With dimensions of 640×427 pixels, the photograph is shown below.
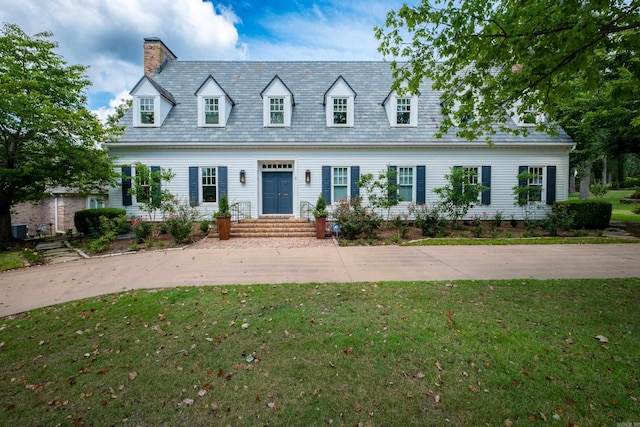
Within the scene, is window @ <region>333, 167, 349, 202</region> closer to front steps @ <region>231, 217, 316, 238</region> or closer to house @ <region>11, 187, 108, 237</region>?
front steps @ <region>231, 217, 316, 238</region>

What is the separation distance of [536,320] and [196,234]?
429 inches

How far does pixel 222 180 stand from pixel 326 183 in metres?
4.86

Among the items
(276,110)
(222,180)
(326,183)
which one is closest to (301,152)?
(326,183)

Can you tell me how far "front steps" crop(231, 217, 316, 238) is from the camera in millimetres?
11336

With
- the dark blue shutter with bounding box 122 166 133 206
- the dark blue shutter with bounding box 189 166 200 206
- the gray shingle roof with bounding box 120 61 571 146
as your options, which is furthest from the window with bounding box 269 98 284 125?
the dark blue shutter with bounding box 122 166 133 206

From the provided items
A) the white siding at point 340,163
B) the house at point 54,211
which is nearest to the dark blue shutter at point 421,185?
the white siding at point 340,163

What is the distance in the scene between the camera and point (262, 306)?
166 inches

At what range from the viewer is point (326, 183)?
13.1 m

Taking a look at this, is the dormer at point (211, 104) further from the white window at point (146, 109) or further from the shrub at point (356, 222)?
the shrub at point (356, 222)

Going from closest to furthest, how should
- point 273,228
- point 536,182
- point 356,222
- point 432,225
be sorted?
point 356,222 < point 432,225 < point 273,228 < point 536,182

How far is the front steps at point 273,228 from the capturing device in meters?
11.3

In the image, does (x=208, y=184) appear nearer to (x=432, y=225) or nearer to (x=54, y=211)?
(x=432, y=225)

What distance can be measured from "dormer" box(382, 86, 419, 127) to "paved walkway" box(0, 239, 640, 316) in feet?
23.6

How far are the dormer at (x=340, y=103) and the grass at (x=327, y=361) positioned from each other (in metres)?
10.7
